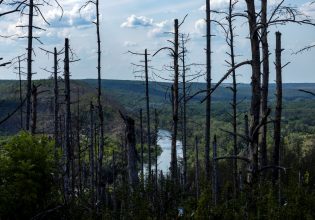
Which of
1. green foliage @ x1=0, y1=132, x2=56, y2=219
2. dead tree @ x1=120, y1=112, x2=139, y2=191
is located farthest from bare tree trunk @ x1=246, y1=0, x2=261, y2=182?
dead tree @ x1=120, y1=112, x2=139, y2=191

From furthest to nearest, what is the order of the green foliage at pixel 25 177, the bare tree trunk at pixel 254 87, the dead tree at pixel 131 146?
the dead tree at pixel 131 146
the green foliage at pixel 25 177
the bare tree trunk at pixel 254 87

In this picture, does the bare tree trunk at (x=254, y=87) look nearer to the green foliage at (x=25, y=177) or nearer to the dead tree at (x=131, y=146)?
the green foliage at (x=25, y=177)

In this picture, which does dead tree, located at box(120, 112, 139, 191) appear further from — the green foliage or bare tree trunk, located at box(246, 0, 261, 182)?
bare tree trunk, located at box(246, 0, 261, 182)

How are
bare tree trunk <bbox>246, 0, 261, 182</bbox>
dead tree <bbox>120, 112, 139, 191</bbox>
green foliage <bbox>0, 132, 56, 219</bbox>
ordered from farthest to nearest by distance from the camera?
dead tree <bbox>120, 112, 139, 191</bbox>
green foliage <bbox>0, 132, 56, 219</bbox>
bare tree trunk <bbox>246, 0, 261, 182</bbox>

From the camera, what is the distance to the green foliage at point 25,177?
323 inches

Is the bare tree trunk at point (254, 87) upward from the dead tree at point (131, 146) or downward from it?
upward

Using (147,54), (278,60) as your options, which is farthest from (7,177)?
(147,54)

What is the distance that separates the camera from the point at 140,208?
8891mm

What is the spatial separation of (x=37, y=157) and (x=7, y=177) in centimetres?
67

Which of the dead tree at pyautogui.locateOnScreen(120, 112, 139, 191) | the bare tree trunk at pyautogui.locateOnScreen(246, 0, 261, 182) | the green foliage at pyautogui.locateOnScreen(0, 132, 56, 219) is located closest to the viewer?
the bare tree trunk at pyautogui.locateOnScreen(246, 0, 261, 182)

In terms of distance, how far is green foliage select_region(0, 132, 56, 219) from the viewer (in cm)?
820

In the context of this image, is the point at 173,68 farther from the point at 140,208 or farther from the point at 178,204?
the point at 140,208

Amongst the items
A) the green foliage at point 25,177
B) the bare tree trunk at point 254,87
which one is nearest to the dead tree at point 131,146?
the green foliage at point 25,177

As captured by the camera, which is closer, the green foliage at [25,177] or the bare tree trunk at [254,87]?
the bare tree trunk at [254,87]
